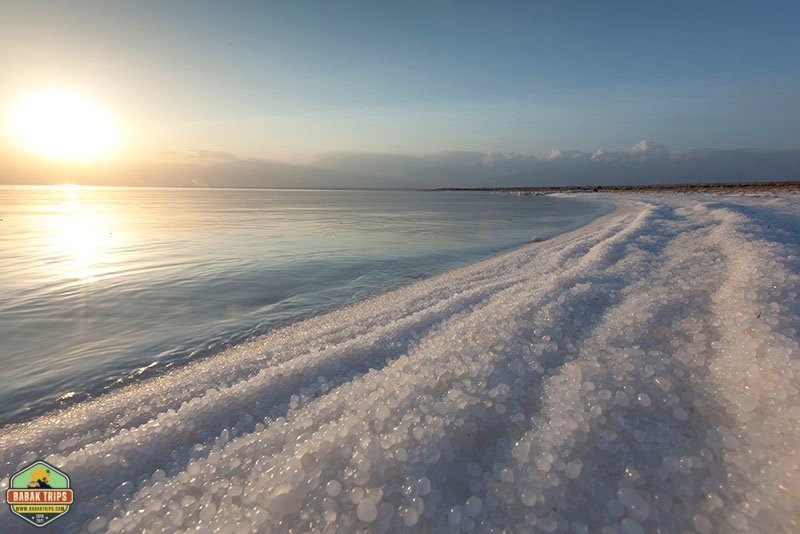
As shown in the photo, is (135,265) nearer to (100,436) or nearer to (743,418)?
(100,436)

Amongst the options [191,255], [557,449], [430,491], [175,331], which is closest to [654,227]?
[557,449]

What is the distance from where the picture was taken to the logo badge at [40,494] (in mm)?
1668

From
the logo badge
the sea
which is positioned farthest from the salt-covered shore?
Result: the sea

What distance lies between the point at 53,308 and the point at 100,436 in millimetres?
4428

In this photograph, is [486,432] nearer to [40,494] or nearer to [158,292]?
[40,494]

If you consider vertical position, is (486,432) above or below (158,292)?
above

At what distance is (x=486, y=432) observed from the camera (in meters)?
1.78

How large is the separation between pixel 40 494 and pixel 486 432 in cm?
225

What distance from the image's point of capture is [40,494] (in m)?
1.80

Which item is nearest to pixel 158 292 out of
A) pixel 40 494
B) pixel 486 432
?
pixel 40 494

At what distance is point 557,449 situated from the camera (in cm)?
163

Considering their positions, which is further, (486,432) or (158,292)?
(158,292)

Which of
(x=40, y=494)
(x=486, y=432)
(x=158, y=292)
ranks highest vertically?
(x=486, y=432)

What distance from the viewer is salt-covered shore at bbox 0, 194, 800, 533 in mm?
1407
